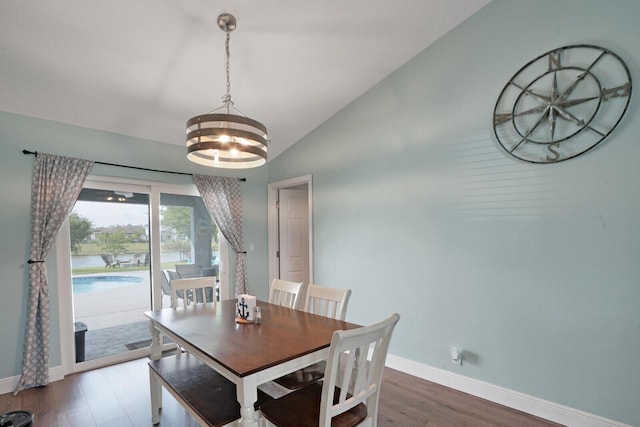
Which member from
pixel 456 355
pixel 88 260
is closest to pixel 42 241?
pixel 88 260

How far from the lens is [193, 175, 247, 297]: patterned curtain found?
3.92 metres

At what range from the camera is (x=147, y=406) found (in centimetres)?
242

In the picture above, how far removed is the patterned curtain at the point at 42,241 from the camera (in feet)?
8.89

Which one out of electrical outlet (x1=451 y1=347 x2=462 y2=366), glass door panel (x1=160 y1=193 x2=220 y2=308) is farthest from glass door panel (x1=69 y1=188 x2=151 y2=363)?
electrical outlet (x1=451 y1=347 x2=462 y2=366)

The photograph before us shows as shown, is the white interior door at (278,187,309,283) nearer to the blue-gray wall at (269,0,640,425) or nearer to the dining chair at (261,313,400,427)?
the blue-gray wall at (269,0,640,425)

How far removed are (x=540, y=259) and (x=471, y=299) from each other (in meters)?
0.62

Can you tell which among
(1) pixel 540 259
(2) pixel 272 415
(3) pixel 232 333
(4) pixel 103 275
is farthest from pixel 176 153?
(1) pixel 540 259

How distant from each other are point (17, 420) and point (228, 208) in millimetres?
2701

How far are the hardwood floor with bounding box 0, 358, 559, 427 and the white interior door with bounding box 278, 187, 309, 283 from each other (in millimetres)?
2202

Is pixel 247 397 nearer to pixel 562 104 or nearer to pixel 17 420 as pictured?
pixel 17 420

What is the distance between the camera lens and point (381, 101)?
3232 millimetres

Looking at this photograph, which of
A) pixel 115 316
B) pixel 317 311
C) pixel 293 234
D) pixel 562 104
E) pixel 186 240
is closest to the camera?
pixel 562 104

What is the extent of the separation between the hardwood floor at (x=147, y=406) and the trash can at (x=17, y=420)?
1.51 feet

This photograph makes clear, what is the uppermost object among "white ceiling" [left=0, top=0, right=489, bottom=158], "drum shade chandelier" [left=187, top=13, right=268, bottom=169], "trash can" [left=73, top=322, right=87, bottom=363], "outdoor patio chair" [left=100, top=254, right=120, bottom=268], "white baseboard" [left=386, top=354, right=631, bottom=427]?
"white ceiling" [left=0, top=0, right=489, bottom=158]
